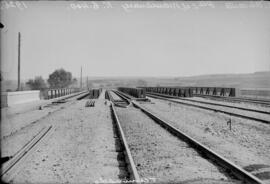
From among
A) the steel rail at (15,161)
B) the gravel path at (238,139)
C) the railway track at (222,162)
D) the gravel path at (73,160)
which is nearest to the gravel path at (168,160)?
the railway track at (222,162)

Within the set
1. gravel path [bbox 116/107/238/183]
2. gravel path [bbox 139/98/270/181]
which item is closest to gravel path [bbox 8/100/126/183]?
gravel path [bbox 116/107/238/183]

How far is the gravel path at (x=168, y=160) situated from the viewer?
17.4ft

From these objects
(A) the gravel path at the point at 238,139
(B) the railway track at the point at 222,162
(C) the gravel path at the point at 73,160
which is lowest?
(C) the gravel path at the point at 73,160

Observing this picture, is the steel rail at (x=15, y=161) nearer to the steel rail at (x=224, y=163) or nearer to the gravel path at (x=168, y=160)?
the gravel path at (x=168, y=160)

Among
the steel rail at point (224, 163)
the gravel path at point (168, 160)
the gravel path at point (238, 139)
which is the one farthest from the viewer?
the gravel path at point (238, 139)

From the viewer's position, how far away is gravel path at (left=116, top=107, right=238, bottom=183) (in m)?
5.29

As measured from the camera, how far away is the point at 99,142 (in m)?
8.58

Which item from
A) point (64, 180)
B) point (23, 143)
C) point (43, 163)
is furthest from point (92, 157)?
point (23, 143)

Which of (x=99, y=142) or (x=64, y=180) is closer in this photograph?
(x=64, y=180)

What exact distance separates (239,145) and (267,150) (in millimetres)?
830

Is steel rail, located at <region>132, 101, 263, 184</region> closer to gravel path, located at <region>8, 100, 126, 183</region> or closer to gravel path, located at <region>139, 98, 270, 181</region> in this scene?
gravel path, located at <region>139, 98, 270, 181</region>

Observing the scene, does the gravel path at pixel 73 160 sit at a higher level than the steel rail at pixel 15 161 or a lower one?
lower

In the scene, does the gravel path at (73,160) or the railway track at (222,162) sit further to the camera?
the gravel path at (73,160)

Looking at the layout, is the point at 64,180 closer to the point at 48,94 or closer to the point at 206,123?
the point at 206,123
